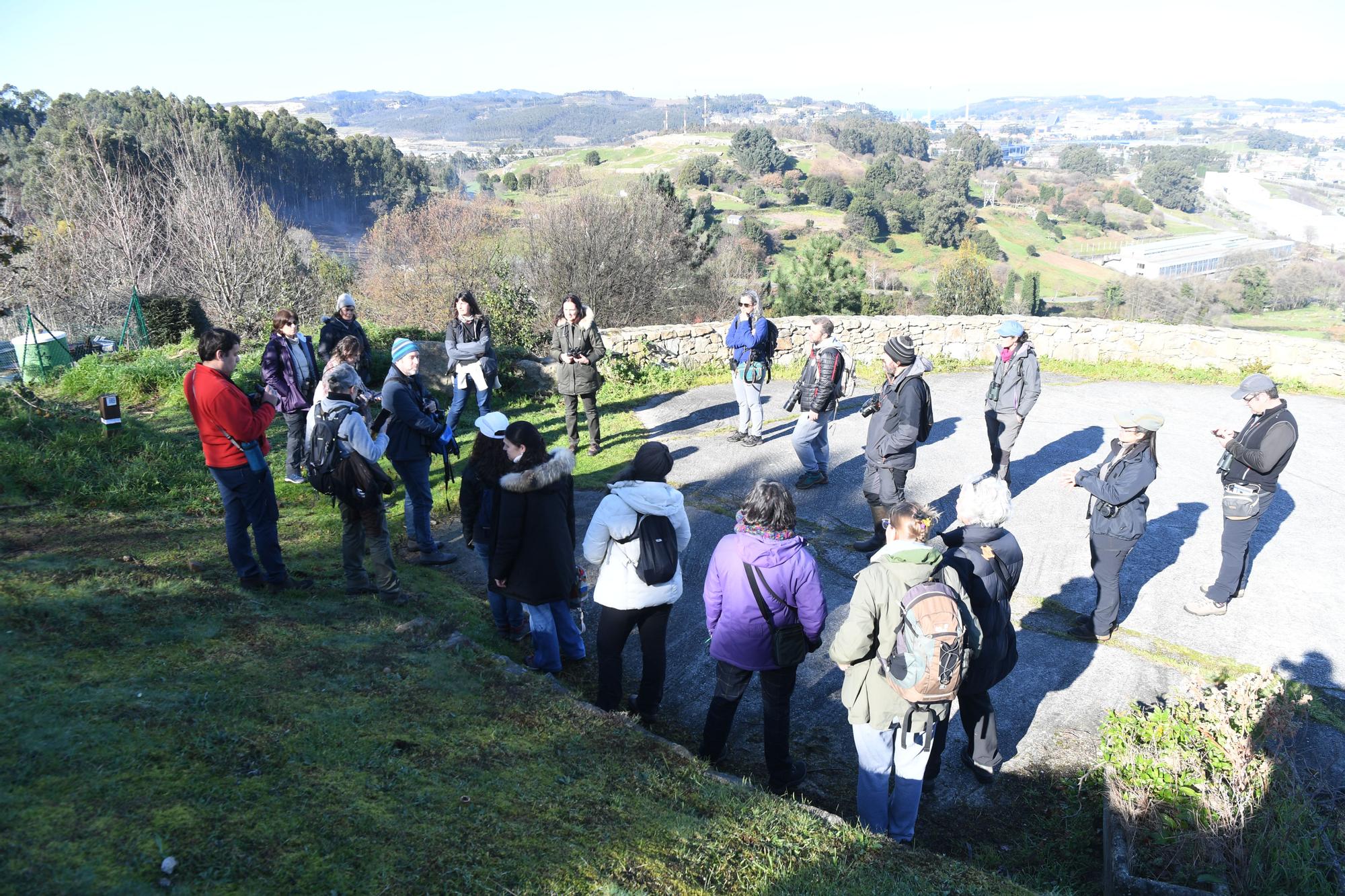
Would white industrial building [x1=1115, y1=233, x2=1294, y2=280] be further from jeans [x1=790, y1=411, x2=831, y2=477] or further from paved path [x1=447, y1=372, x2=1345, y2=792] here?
jeans [x1=790, y1=411, x2=831, y2=477]

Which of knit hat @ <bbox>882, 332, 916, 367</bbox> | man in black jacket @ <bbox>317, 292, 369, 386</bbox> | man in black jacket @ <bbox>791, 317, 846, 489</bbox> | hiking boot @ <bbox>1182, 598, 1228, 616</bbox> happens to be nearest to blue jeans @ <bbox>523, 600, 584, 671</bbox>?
knit hat @ <bbox>882, 332, 916, 367</bbox>

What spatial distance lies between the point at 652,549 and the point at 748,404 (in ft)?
17.0

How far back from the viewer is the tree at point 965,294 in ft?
138

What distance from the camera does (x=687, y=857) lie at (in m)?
3.05

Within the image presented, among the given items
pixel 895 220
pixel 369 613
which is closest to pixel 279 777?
A: pixel 369 613

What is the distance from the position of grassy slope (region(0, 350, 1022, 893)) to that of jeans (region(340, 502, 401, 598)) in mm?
301

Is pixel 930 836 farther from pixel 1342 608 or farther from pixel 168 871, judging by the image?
pixel 1342 608

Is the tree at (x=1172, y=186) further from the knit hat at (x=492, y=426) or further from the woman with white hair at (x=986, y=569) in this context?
the knit hat at (x=492, y=426)

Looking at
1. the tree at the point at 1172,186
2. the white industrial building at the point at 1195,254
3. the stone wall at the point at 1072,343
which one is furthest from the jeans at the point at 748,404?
the tree at the point at 1172,186

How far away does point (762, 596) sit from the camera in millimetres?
3699

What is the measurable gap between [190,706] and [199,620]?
1.11 m

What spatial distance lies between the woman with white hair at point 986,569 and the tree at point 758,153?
341 ft

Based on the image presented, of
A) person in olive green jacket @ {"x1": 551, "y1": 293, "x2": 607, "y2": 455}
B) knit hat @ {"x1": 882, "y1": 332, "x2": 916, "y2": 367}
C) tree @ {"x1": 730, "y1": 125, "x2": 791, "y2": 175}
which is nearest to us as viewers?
knit hat @ {"x1": 882, "y1": 332, "x2": 916, "y2": 367}

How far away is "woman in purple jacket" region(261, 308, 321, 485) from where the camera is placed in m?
7.42
